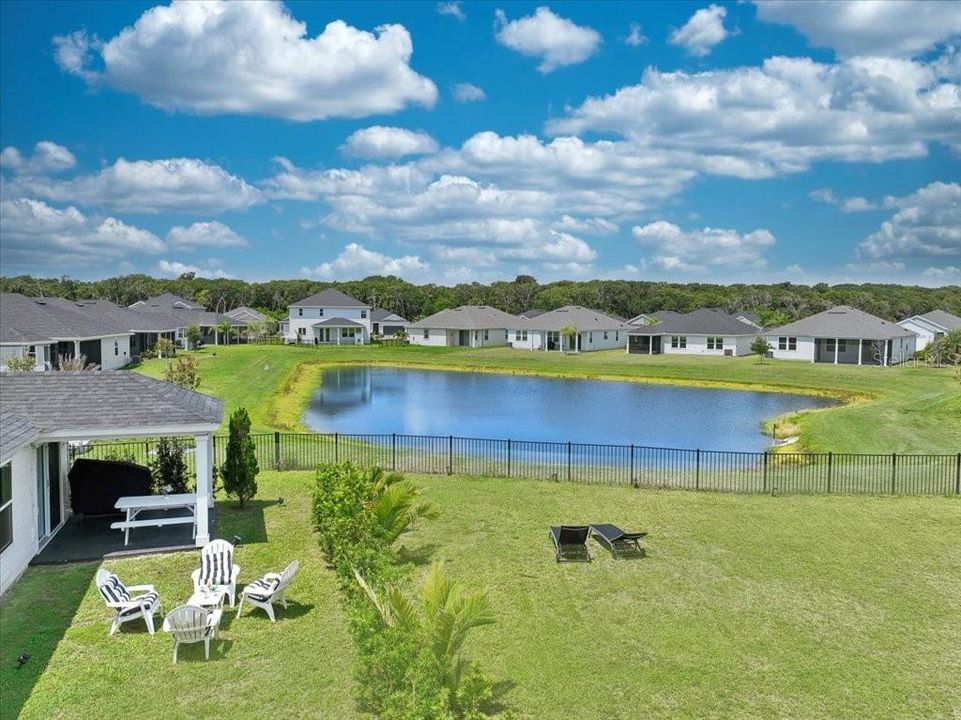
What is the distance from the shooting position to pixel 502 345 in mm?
93312

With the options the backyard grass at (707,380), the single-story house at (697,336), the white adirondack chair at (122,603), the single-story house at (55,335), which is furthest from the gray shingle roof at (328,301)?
the white adirondack chair at (122,603)

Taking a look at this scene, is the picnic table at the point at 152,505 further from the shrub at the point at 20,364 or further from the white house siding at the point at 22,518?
the shrub at the point at 20,364

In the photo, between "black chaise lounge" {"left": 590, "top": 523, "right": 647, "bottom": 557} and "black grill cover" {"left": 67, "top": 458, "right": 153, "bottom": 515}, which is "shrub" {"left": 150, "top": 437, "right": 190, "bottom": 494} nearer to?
"black grill cover" {"left": 67, "top": 458, "right": 153, "bottom": 515}

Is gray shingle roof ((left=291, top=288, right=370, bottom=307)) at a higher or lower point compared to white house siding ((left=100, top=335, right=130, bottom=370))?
higher

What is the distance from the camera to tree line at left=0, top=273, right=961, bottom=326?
126625mm

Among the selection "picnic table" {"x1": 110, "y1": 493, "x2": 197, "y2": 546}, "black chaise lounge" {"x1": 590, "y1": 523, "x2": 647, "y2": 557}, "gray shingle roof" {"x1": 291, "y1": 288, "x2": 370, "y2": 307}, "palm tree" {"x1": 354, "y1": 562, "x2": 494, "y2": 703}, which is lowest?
"black chaise lounge" {"x1": 590, "y1": 523, "x2": 647, "y2": 557}

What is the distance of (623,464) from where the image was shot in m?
26.3

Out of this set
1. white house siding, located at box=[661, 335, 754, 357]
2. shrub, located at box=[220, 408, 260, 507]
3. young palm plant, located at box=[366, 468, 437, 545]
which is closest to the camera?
young palm plant, located at box=[366, 468, 437, 545]

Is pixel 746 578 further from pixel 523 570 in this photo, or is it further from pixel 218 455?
pixel 218 455

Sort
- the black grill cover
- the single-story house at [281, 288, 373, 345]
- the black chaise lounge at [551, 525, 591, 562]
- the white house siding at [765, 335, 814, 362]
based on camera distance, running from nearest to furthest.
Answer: the black chaise lounge at [551, 525, 591, 562] < the black grill cover < the white house siding at [765, 335, 814, 362] < the single-story house at [281, 288, 373, 345]

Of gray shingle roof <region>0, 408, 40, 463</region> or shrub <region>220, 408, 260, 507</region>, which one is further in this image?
shrub <region>220, 408, 260, 507</region>

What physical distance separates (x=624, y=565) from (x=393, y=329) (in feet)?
318

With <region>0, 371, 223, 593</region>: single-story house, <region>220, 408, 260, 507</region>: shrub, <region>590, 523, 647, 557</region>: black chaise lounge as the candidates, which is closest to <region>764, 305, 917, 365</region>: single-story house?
<region>590, 523, 647, 557</region>: black chaise lounge

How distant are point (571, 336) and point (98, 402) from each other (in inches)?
2801
